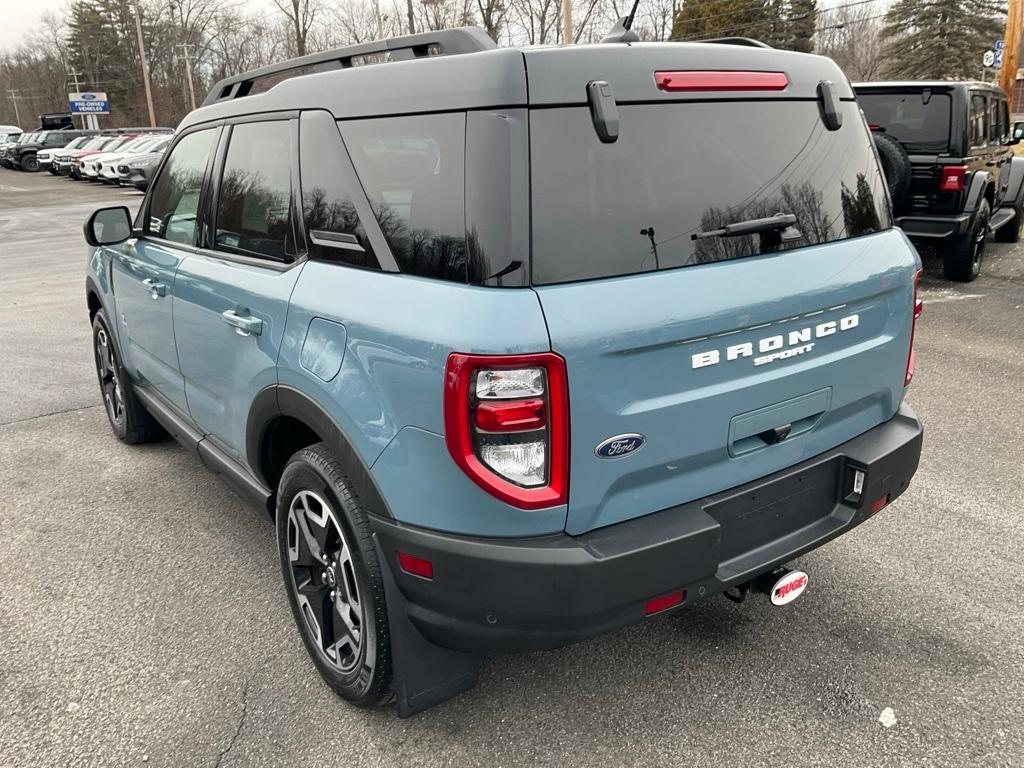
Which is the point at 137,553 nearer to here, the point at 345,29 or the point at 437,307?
the point at 437,307

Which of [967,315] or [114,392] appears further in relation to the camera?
[967,315]

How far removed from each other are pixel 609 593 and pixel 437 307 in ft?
2.68

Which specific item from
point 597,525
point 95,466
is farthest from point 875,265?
point 95,466

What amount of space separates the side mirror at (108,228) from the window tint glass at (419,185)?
7.11 ft

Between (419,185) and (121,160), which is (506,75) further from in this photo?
(121,160)

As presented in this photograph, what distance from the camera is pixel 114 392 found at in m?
4.91

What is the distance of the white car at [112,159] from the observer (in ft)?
91.5

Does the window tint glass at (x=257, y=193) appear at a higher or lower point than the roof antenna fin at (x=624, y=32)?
lower

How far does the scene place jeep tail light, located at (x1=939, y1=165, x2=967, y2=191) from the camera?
7961mm

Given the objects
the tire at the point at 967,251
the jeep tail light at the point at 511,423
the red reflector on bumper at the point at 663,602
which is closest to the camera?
the jeep tail light at the point at 511,423

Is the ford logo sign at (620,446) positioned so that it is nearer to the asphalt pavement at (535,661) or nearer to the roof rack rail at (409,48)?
the asphalt pavement at (535,661)

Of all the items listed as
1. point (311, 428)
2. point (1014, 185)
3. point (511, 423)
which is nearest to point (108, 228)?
point (311, 428)

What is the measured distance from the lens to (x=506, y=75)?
1.94m

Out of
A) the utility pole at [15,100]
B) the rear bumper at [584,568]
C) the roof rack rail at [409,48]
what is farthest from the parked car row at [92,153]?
the utility pole at [15,100]
